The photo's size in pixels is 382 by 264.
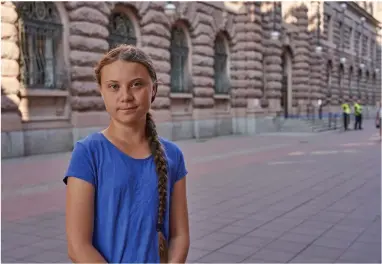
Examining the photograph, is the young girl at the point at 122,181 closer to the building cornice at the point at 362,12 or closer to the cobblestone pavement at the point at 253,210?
the cobblestone pavement at the point at 253,210

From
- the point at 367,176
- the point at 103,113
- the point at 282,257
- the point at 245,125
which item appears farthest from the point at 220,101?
the point at 282,257

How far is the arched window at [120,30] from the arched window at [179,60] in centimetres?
282

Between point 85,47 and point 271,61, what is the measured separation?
14.3 m

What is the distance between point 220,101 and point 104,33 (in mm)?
9389

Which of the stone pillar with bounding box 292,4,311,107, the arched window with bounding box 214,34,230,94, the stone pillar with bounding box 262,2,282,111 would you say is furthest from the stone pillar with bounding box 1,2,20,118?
the stone pillar with bounding box 292,4,311,107

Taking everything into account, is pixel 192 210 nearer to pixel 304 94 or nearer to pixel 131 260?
pixel 131 260

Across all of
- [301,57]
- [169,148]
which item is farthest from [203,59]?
[169,148]

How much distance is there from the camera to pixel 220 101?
81.5 feet

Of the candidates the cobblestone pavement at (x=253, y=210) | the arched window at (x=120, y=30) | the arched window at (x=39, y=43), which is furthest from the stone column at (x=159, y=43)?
the cobblestone pavement at (x=253, y=210)

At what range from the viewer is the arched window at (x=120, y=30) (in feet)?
59.0

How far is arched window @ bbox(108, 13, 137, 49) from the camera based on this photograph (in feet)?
59.0

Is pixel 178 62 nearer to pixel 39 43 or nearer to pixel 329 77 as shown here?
pixel 39 43

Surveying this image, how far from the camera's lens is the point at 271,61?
28.0 m

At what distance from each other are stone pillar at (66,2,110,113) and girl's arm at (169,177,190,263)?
45.9 ft
